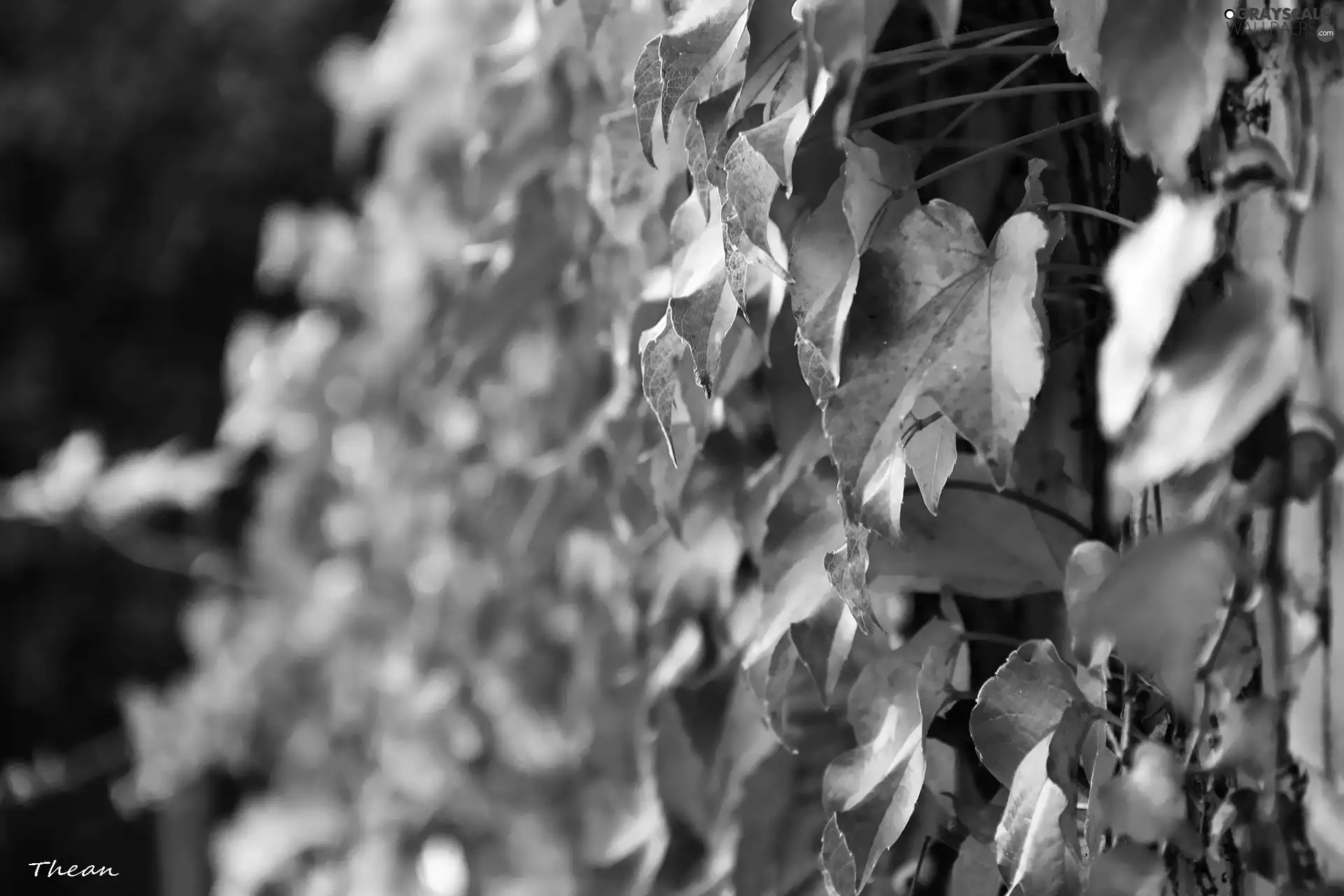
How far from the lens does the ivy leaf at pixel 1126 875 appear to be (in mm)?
434

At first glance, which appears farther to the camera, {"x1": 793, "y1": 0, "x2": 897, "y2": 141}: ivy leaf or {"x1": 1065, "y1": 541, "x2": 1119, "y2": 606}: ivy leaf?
{"x1": 1065, "y1": 541, "x2": 1119, "y2": 606}: ivy leaf

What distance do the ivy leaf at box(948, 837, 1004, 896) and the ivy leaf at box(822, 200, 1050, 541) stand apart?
20 centimetres

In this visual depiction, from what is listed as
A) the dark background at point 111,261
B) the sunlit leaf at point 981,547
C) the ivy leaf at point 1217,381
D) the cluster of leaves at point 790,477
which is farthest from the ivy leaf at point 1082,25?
the dark background at point 111,261

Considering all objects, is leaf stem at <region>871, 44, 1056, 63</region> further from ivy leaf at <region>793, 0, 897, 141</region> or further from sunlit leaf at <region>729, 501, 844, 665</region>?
sunlit leaf at <region>729, 501, 844, 665</region>

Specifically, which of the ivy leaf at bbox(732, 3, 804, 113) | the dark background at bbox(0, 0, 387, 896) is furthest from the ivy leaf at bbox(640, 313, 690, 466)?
the dark background at bbox(0, 0, 387, 896)

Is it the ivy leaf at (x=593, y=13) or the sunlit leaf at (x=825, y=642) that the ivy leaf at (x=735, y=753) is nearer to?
the sunlit leaf at (x=825, y=642)

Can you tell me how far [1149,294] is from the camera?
1.12 feet

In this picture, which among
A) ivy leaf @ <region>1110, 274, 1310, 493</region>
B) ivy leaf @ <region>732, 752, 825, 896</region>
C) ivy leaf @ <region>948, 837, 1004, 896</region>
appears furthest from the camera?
ivy leaf @ <region>732, 752, 825, 896</region>

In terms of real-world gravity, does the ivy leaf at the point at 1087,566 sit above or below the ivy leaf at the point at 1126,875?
above

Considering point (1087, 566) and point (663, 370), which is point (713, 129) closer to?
point (663, 370)

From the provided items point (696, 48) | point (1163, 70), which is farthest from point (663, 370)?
point (1163, 70)

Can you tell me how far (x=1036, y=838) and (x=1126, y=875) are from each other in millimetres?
34

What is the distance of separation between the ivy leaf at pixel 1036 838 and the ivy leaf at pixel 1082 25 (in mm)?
249

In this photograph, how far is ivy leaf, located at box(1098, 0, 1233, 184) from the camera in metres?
0.35
